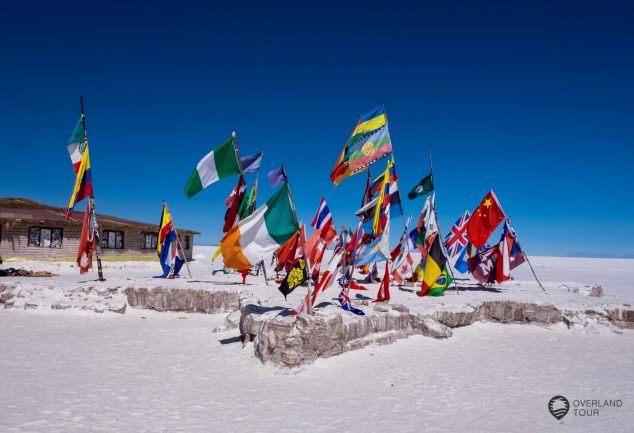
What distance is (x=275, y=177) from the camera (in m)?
10.2

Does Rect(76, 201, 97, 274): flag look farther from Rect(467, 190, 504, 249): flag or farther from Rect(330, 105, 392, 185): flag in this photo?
Rect(467, 190, 504, 249): flag

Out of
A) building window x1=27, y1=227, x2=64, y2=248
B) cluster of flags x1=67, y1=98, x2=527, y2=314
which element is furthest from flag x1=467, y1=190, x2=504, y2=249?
building window x1=27, y1=227, x2=64, y2=248

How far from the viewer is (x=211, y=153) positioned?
1000cm

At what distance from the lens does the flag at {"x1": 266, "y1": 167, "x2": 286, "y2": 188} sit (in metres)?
9.91

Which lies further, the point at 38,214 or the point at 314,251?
the point at 38,214

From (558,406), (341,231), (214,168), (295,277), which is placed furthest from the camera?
(341,231)

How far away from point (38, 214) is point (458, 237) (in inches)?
1140

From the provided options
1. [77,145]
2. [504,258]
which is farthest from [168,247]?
[504,258]

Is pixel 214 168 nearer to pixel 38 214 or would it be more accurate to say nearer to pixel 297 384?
pixel 297 384

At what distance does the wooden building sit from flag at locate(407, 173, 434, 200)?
23495 mm

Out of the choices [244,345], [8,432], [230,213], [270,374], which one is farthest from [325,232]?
[8,432]

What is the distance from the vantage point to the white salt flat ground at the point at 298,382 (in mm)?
6156

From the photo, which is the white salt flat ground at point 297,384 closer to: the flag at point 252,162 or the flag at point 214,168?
the flag at point 214,168

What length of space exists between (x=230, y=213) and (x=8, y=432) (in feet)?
35.0
